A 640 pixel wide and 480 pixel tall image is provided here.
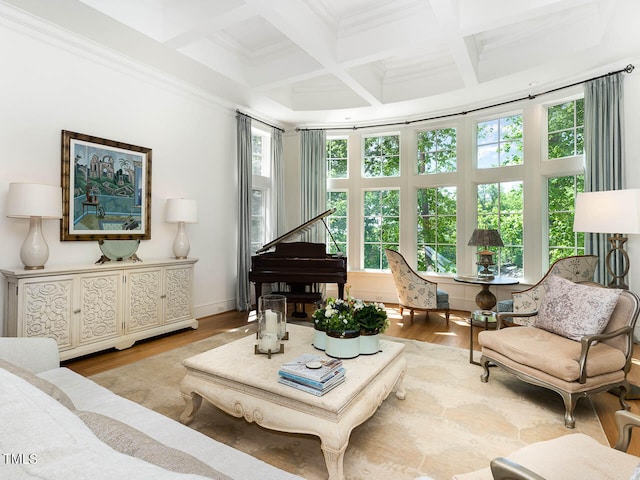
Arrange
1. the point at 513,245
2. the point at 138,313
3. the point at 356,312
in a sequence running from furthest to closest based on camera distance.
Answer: the point at 513,245
the point at 138,313
the point at 356,312

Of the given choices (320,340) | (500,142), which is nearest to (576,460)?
(320,340)

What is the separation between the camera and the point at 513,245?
5480 millimetres

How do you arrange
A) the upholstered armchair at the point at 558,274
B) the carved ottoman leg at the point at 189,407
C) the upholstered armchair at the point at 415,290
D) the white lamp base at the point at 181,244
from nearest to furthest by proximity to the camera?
the carved ottoman leg at the point at 189,407, the upholstered armchair at the point at 558,274, the white lamp base at the point at 181,244, the upholstered armchair at the point at 415,290

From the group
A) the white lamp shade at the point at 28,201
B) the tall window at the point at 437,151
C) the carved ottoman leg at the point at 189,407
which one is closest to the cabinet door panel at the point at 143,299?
→ the white lamp shade at the point at 28,201

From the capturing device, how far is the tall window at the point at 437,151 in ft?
19.9

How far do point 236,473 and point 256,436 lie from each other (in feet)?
3.47

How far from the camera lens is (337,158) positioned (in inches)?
274

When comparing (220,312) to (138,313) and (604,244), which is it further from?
(604,244)

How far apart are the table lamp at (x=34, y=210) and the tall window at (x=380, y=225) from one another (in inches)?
192

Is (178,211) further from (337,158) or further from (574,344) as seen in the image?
(574,344)

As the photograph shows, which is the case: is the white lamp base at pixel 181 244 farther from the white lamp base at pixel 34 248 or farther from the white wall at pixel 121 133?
the white lamp base at pixel 34 248

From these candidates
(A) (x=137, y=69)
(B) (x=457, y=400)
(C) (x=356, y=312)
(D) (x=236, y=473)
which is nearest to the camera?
(D) (x=236, y=473)

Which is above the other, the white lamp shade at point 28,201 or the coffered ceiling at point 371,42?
the coffered ceiling at point 371,42

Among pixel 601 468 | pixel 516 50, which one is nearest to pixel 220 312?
pixel 601 468
